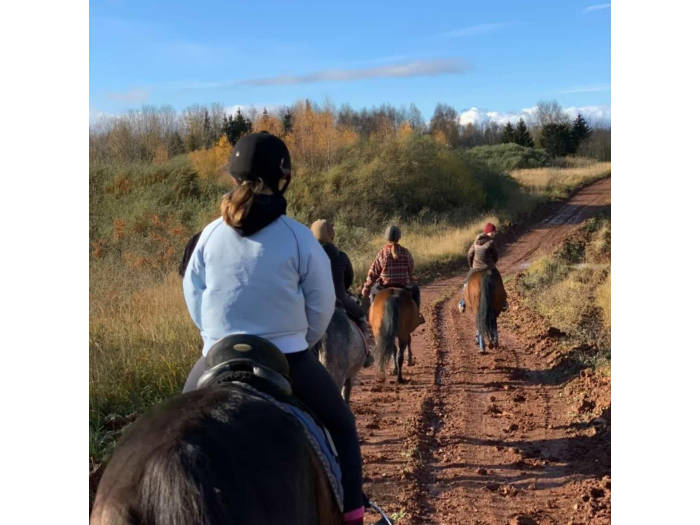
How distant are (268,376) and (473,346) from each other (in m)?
8.67

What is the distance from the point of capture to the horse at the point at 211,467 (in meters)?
2.02

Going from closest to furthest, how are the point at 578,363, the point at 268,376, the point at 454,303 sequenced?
the point at 268,376 → the point at 578,363 → the point at 454,303

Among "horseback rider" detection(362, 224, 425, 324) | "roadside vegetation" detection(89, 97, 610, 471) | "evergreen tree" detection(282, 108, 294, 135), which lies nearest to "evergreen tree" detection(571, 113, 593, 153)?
"roadside vegetation" detection(89, 97, 610, 471)

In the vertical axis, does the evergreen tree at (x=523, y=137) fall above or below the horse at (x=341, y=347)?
above

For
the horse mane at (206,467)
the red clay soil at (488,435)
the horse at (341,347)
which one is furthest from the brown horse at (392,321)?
the horse mane at (206,467)

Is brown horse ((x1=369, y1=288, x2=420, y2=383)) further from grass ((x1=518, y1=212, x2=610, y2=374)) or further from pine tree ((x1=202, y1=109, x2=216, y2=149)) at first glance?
pine tree ((x1=202, y1=109, x2=216, y2=149))

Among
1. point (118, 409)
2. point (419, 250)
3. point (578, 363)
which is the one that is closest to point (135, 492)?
point (118, 409)

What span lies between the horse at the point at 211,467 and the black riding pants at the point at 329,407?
22.1 inches

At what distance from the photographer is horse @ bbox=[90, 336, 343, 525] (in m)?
2.02

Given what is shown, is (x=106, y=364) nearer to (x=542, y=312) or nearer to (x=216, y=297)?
(x=216, y=297)

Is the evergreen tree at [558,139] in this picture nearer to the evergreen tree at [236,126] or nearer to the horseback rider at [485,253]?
the evergreen tree at [236,126]

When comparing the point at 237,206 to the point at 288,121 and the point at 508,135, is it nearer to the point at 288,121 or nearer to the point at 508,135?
the point at 288,121

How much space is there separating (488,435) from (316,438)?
15.8ft
